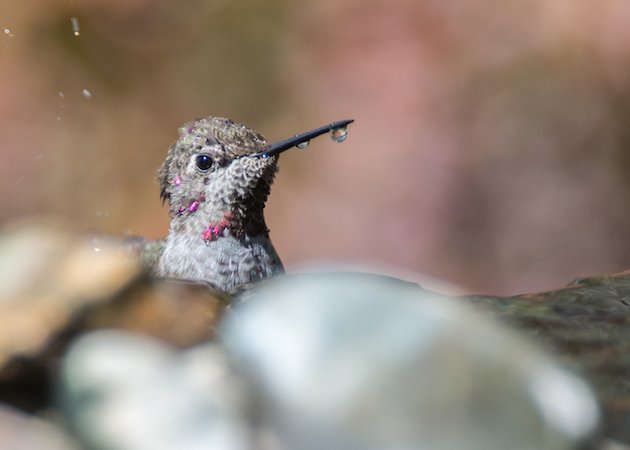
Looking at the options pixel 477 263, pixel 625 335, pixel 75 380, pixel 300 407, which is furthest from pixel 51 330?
pixel 477 263

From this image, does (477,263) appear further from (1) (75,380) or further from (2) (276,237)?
(1) (75,380)

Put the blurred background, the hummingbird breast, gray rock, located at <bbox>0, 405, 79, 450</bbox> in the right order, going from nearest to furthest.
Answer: gray rock, located at <bbox>0, 405, 79, 450</bbox>
the hummingbird breast
the blurred background

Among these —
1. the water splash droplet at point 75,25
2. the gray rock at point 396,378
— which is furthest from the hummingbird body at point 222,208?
the water splash droplet at point 75,25

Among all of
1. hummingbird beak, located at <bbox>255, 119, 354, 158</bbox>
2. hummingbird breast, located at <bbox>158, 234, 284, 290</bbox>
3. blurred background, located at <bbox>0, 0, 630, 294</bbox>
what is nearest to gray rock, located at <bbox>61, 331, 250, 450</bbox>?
hummingbird breast, located at <bbox>158, 234, 284, 290</bbox>

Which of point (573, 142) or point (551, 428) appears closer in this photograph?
point (551, 428)

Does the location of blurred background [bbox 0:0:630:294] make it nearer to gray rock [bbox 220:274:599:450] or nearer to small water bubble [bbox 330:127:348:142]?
small water bubble [bbox 330:127:348:142]

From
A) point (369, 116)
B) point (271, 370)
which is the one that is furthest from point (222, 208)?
point (369, 116)

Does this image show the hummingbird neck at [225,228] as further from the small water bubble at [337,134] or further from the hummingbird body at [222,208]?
the small water bubble at [337,134]
